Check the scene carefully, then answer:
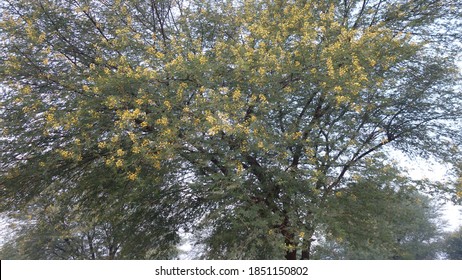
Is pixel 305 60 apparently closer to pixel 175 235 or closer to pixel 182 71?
pixel 182 71

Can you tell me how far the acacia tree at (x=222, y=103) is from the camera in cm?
731

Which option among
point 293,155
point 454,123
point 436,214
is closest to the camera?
point 293,155

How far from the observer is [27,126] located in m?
8.88

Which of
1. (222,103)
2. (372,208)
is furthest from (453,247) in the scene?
(222,103)

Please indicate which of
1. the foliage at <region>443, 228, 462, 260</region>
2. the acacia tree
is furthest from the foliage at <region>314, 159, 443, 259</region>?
the foliage at <region>443, 228, 462, 260</region>

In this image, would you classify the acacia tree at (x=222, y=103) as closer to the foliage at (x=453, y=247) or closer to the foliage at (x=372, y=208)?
the foliage at (x=372, y=208)

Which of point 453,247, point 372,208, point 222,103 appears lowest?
point 372,208

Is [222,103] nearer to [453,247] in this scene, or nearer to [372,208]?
[372,208]

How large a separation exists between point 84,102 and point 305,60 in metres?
3.85

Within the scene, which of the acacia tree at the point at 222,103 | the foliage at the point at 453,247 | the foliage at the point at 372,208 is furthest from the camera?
the foliage at the point at 453,247

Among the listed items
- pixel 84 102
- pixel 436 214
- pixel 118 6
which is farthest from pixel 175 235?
pixel 436 214

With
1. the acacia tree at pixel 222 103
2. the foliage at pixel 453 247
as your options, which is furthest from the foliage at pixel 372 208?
the foliage at pixel 453 247

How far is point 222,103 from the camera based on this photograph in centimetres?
691

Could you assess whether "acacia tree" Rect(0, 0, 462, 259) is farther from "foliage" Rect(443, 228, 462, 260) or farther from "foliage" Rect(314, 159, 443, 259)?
"foliage" Rect(443, 228, 462, 260)
